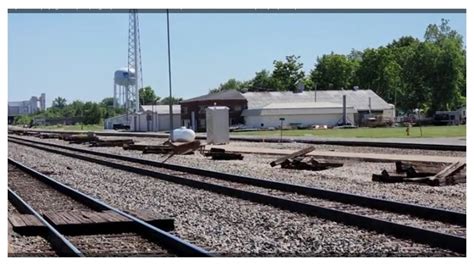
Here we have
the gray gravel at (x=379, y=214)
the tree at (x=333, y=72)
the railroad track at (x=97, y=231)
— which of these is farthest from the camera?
the tree at (x=333, y=72)

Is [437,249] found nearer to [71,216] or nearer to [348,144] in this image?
[71,216]

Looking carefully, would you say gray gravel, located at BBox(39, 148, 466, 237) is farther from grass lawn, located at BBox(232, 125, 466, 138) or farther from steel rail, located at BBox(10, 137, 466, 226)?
grass lawn, located at BBox(232, 125, 466, 138)

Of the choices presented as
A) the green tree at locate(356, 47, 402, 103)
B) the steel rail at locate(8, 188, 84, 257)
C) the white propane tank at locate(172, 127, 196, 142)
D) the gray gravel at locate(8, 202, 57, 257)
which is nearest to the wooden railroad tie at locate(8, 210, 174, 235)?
the steel rail at locate(8, 188, 84, 257)

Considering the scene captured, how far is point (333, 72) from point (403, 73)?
34.0 meters

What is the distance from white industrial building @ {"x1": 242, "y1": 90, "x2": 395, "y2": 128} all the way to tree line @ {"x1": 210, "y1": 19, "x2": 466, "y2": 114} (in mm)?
1573

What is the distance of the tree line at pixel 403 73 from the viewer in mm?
32781

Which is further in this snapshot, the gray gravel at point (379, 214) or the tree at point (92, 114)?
the tree at point (92, 114)

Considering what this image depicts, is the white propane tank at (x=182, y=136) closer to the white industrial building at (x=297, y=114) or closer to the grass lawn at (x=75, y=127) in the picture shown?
the white industrial building at (x=297, y=114)

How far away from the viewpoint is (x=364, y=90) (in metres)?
74.3

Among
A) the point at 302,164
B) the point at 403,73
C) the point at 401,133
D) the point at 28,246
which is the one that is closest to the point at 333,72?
the point at 403,73

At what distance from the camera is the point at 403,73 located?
165ft

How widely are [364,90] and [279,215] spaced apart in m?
63.5

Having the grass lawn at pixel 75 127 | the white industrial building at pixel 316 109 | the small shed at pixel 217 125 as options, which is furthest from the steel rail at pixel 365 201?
the grass lawn at pixel 75 127

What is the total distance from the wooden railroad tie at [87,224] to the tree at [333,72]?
67743mm
